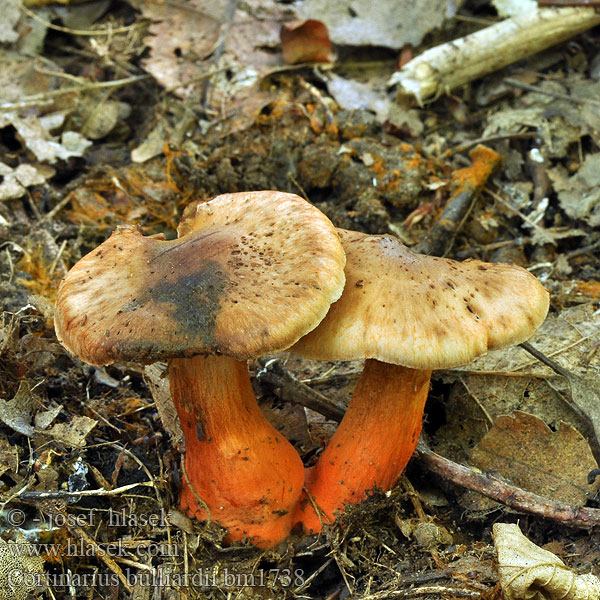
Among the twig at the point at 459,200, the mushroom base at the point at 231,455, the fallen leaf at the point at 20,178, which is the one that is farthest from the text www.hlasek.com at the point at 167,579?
the fallen leaf at the point at 20,178

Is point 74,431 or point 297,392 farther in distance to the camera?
point 297,392

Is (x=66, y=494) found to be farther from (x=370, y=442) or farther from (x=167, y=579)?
(x=370, y=442)

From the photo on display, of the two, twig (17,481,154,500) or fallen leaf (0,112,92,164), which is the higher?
fallen leaf (0,112,92,164)

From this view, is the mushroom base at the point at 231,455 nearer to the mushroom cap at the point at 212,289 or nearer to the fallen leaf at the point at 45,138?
the mushroom cap at the point at 212,289

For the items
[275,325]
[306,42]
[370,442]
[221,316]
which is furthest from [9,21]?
[370,442]

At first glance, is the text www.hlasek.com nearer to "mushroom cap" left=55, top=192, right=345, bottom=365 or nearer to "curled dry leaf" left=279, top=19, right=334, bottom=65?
"mushroom cap" left=55, top=192, right=345, bottom=365

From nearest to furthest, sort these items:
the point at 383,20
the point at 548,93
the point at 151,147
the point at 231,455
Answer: the point at 231,455 < the point at 548,93 < the point at 151,147 < the point at 383,20

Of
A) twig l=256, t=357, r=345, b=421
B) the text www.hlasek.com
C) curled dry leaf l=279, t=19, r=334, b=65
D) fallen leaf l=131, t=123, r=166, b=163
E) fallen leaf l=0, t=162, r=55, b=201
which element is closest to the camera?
the text www.hlasek.com

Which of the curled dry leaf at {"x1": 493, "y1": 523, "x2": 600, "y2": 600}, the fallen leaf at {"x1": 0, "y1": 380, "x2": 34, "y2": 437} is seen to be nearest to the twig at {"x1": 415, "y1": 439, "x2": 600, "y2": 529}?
the curled dry leaf at {"x1": 493, "y1": 523, "x2": 600, "y2": 600}

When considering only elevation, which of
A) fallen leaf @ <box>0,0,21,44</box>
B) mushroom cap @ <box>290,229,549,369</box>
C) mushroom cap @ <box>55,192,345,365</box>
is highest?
fallen leaf @ <box>0,0,21,44</box>
